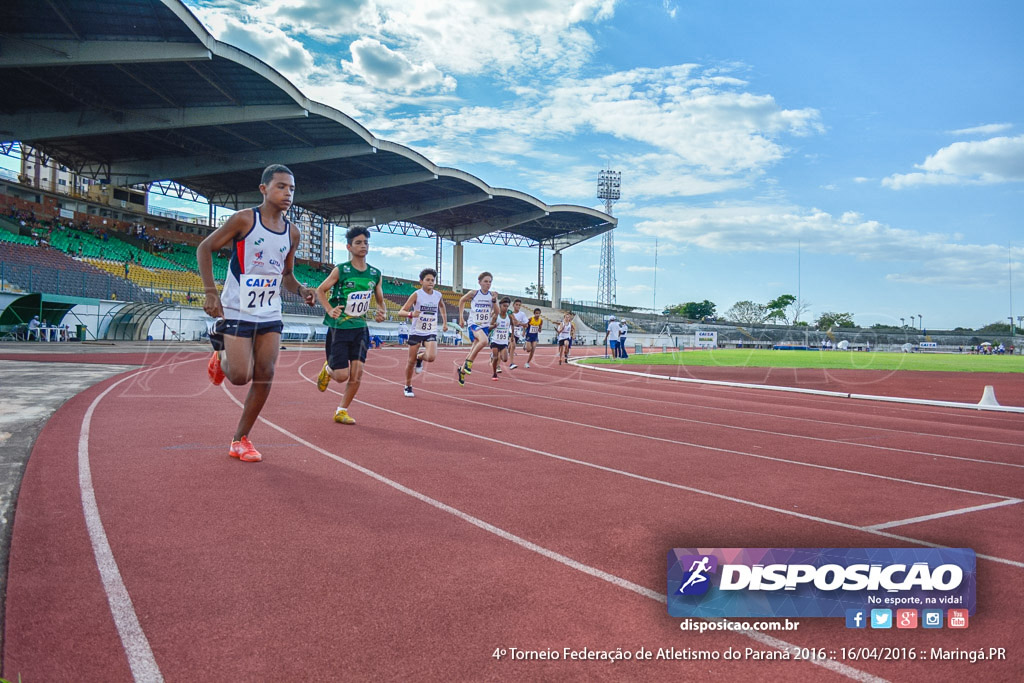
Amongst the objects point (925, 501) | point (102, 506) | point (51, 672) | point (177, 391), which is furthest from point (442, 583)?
point (177, 391)

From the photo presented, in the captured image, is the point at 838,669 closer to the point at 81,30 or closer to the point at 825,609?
the point at 825,609

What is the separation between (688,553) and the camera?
8.42 ft

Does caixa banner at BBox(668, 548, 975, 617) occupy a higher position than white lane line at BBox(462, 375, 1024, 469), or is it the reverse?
caixa banner at BBox(668, 548, 975, 617)

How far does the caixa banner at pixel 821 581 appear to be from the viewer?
2402mm

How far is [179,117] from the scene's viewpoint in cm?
3381

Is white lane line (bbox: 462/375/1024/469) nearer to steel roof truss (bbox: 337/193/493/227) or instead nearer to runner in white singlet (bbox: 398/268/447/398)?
runner in white singlet (bbox: 398/268/447/398)

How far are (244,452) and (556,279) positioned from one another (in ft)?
232

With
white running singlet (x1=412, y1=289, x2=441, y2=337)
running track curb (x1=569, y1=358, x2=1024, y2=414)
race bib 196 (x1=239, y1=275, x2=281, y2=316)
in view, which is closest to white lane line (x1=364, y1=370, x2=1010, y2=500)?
white running singlet (x1=412, y1=289, x2=441, y2=337)

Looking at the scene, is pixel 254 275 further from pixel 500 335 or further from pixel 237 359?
pixel 500 335

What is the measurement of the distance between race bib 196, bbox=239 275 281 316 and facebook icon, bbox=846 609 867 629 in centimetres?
462

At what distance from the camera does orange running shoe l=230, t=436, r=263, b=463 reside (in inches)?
213

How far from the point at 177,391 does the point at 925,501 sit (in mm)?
10936
